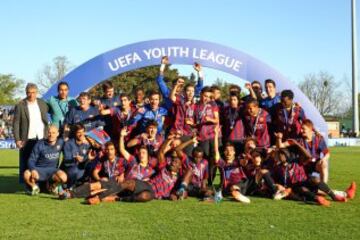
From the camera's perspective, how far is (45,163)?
28.0ft

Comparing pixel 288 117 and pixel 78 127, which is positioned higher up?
pixel 288 117

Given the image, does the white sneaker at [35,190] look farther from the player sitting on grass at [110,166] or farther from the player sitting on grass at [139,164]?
the player sitting on grass at [139,164]

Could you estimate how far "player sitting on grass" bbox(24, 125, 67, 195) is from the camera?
8.42 metres

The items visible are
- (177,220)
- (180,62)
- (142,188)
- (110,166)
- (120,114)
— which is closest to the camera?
(177,220)

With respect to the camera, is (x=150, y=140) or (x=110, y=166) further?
(x=150, y=140)

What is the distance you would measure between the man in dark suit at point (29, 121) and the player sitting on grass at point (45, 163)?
15.7 inches

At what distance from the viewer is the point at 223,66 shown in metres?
12.5

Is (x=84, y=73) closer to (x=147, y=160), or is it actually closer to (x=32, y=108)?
(x=32, y=108)

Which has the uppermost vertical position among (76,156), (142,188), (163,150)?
(163,150)

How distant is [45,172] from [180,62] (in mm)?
5131

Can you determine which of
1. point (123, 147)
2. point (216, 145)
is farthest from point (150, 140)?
point (216, 145)

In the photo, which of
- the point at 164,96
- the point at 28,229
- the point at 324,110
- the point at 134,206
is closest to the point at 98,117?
the point at 164,96

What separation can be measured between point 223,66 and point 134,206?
6247mm

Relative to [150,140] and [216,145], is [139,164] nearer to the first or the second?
[150,140]
